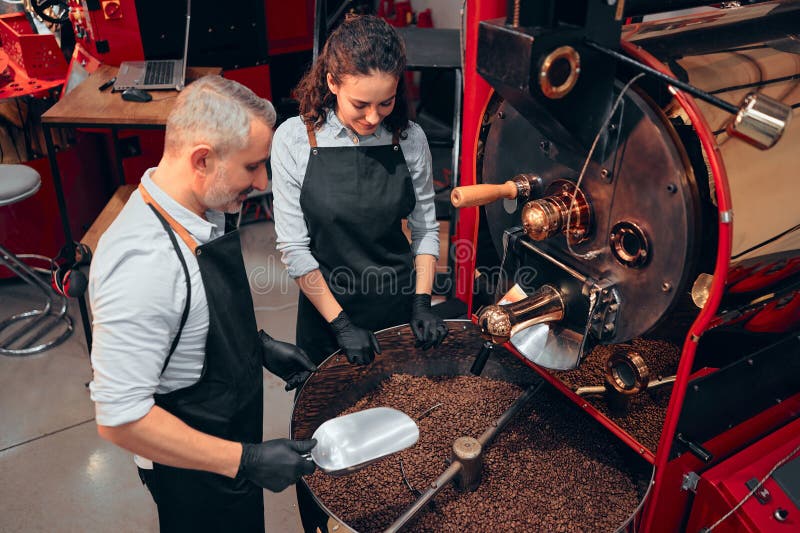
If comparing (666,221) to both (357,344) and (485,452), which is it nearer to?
(485,452)

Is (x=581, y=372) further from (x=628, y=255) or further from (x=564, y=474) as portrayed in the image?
(x=628, y=255)

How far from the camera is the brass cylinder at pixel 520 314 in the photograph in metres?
1.22

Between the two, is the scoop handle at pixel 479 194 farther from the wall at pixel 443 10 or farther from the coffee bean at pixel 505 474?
Result: the wall at pixel 443 10

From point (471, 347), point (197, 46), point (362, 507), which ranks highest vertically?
point (197, 46)

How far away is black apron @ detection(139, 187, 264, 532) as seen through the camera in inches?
50.9

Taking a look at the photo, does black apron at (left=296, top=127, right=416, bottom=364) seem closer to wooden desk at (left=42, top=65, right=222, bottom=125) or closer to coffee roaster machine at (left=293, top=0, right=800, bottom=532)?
coffee roaster machine at (left=293, top=0, right=800, bottom=532)

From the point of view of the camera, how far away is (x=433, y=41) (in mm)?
3314

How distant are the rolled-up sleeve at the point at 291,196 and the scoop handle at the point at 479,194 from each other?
66 cm

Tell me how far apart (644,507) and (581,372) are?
1.02ft

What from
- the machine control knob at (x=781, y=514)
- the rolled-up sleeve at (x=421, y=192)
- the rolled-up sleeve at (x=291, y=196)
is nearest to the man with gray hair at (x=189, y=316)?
the rolled-up sleeve at (x=291, y=196)

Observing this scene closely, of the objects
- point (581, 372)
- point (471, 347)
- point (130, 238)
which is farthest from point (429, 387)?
point (130, 238)

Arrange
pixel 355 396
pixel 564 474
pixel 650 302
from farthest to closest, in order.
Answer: pixel 355 396 < pixel 564 474 < pixel 650 302

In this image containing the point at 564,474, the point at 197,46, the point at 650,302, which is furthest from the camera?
the point at 197,46

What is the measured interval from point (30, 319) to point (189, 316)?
282 centimetres
